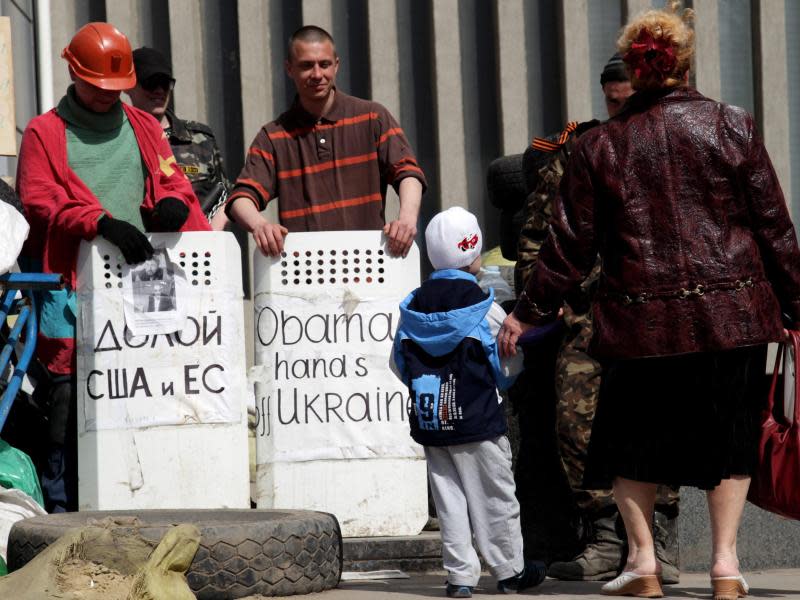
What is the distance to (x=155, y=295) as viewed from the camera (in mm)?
6977

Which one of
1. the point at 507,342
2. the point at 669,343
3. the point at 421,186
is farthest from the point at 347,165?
the point at 669,343

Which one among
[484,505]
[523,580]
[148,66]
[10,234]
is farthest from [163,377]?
[148,66]

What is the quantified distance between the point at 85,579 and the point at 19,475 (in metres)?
1.65

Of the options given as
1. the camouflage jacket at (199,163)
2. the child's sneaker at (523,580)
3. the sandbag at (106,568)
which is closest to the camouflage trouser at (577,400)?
the child's sneaker at (523,580)

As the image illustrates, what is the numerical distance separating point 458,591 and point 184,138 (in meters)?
3.38

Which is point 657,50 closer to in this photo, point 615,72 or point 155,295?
point 615,72

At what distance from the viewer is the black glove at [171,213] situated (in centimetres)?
693

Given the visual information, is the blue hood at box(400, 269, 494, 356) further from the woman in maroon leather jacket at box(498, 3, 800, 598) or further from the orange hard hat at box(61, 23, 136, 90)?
the orange hard hat at box(61, 23, 136, 90)

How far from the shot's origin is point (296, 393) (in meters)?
7.07

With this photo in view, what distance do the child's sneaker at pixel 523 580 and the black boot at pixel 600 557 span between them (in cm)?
53

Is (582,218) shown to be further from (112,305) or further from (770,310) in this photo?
(112,305)

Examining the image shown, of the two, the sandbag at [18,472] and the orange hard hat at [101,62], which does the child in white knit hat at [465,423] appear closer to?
the sandbag at [18,472]

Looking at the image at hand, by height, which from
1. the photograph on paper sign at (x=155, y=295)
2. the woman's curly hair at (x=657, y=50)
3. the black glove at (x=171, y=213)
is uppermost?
the woman's curly hair at (x=657, y=50)

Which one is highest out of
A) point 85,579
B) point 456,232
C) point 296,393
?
point 456,232
